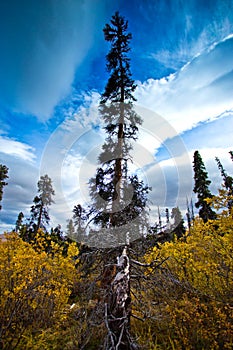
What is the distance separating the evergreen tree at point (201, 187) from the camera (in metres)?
22.7

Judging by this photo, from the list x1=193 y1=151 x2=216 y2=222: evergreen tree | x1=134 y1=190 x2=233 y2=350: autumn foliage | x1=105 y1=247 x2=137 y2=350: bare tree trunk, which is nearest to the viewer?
x1=105 y1=247 x2=137 y2=350: bare tree trunk

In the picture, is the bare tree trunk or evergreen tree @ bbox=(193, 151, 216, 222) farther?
evergreen tree @ bbox=(193, 151, 216, 222)

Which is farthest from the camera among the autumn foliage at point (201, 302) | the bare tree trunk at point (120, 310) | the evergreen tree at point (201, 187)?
the evergreen tree at point (201, 187)

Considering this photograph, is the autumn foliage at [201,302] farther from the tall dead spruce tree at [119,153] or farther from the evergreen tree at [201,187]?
the evergreen tree at [201,187]

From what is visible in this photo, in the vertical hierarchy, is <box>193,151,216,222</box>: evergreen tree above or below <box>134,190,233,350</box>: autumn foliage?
above

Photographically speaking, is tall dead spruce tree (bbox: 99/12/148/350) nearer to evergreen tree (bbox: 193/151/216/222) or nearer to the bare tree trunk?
the bare tree trunk

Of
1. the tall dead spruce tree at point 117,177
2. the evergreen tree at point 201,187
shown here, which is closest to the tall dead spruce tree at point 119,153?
the tall dead spruce tree at point 117,177

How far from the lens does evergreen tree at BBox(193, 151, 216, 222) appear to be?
2268 cm

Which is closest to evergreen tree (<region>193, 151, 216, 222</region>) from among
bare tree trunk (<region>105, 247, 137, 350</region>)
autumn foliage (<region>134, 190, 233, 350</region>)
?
autumn foliage (<region>134, 190, 233, 350</region>)

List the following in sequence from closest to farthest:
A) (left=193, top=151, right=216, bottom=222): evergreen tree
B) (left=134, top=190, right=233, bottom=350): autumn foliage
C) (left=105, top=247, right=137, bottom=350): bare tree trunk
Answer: (left=105, top=247, right=137, bottom=350): bare tree trunk, (left=134, top=190, right=233, bottom=350): autumn foliage, (left=193, top=151, right=216, bottom=222): evergreen tree

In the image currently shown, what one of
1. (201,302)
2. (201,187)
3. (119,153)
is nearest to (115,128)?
(119,153)

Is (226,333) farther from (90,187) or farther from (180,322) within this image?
(90,187)

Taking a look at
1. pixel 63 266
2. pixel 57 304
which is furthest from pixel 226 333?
pixel 63 266

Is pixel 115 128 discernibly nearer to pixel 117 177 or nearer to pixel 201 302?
pixel 117 177
